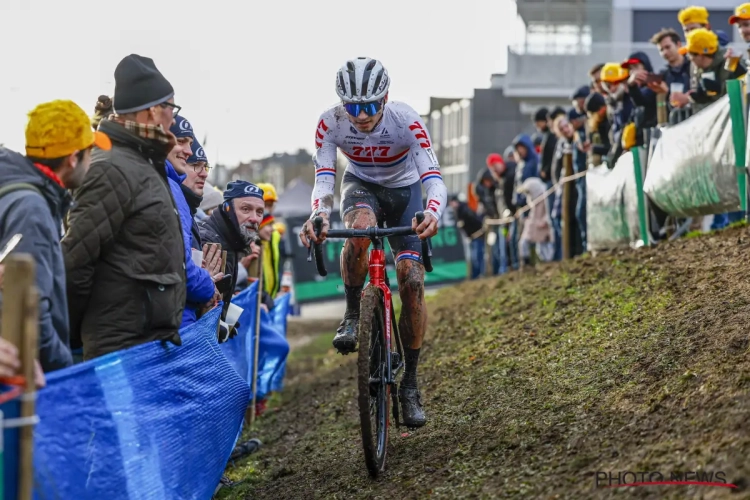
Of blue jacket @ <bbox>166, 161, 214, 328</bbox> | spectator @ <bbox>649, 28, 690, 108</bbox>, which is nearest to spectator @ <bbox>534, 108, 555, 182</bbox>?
spectator @ <bbox>649, 28, 690, 108</bbox>

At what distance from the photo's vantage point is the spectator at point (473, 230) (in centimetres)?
2552

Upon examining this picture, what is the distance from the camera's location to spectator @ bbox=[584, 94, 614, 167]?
1474 cm

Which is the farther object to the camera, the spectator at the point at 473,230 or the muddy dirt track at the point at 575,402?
the spectator at the point at 473,230

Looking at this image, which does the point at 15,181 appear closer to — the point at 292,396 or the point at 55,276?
the point at 55,276

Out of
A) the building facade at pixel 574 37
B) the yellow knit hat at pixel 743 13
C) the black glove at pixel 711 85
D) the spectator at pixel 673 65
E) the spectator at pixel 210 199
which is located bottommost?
the spectator at pixel 210 199

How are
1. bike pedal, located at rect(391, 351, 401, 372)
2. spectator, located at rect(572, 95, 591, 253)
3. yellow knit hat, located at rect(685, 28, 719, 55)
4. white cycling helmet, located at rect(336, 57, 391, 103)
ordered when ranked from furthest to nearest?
spectator, located at rect(572, 95, 591, 253) < yellow knit hat, located at rect(685, 28, 719, 55) < bike pedal, located at rect(391, 351, 401, 372) < white cycling helmet, located at rect(336, 57, 391, 103)

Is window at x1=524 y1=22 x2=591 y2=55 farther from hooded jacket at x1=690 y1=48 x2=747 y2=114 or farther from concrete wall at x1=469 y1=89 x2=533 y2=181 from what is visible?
hooded jacket at x1=690 y1=48 x2=747 y2=114

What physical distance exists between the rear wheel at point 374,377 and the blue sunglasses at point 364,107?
3.89 ft

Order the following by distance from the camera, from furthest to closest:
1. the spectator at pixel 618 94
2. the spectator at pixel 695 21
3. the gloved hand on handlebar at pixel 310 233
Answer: the spectator at pixel 618 94
the spectator at pixel 695 21
the gloved hand on handlebar at pixel 310 233

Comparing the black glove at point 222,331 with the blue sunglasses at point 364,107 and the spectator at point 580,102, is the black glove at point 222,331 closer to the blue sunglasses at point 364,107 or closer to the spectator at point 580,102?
the blue sunglasses at point 364,107

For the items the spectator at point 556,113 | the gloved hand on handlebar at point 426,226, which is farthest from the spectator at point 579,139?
the gloved hand on handlebar at point 426,226

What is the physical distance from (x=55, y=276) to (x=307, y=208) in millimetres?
45124

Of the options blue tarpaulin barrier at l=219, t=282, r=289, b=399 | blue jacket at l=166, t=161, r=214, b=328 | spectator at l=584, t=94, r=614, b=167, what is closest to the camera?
blue jacket at l=166, t=161, r=214, b=328

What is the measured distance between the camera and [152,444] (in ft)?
18.8
